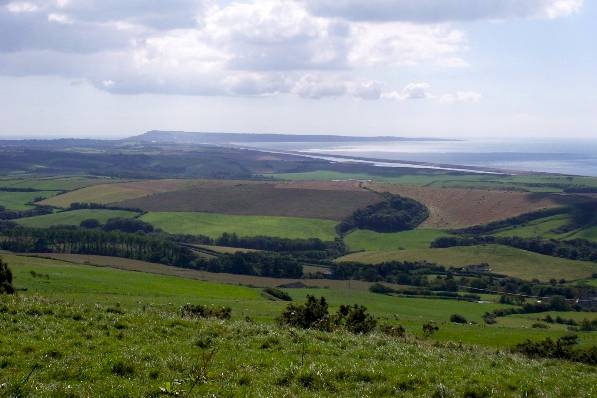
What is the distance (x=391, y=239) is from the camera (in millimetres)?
118562

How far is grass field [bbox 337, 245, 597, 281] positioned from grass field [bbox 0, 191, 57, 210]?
282ft

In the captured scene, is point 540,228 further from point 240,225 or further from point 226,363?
point 226,363

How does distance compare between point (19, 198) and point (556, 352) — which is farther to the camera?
point (19, 198)

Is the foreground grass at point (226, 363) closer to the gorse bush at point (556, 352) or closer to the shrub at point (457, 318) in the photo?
the gorse bush at point (556, 352)

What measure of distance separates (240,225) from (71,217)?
35.9m

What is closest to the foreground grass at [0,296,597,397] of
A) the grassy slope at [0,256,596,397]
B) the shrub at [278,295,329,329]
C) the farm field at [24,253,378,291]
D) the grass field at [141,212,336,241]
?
the grassy slope at [0,256,596,397]

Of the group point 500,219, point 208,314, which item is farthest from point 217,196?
point 208,314

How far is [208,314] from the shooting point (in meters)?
25.4

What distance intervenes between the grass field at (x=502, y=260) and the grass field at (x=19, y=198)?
85919 mm

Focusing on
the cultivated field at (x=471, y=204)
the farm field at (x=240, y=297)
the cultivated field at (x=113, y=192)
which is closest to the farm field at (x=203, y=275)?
the farm field at (x=240, y=297)

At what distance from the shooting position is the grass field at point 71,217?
11973cm

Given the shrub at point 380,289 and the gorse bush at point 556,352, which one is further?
the shrub at point 380,289

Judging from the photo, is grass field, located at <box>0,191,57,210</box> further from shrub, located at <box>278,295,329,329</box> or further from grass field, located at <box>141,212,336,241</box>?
shrub, located at <box>278,295,329,329</box>

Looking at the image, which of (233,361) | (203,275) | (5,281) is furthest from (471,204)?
(233,361)
